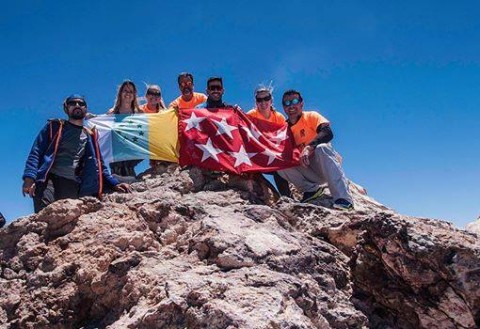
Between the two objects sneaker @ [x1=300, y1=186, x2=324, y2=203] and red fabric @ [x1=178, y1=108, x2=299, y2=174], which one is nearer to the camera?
sneaker @ [x1=300, y1=186, x2=324, y2=203]

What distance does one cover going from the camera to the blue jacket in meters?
6.76

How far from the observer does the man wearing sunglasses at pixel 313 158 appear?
A: 28.2 ft

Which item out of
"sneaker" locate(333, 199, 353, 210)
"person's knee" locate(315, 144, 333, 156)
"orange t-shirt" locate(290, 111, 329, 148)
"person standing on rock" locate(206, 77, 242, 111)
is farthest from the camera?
"person standing on rock" locate(206, 77, 242, 111)

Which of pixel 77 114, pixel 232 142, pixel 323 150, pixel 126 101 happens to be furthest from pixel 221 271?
pixel 126 101

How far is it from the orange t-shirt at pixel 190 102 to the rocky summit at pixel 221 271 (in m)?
6.04

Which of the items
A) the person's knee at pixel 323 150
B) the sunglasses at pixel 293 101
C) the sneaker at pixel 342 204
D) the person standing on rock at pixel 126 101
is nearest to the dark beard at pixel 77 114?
the person standing on rock at pixel 126 101

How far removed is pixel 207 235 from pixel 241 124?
225 inches

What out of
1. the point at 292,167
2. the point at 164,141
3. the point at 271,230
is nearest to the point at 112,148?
the point at 164,141

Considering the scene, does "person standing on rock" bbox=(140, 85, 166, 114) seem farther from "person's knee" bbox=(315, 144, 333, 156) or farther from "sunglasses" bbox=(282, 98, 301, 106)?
"person's knee" bbox=(315, 144, 333, 156)

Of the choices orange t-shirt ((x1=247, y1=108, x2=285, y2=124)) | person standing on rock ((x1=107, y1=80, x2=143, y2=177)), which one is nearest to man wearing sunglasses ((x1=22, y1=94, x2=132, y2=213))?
person standing on rock ((x1=107, y1=80, x2=143, y2=177))

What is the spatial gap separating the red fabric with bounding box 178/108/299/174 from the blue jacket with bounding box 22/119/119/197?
221 centimetres

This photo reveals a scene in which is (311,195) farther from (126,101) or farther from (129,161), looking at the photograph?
(126,101)

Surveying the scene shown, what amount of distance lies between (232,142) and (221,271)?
18.3 feet

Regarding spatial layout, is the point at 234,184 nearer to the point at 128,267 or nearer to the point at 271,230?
the point at 271,230
